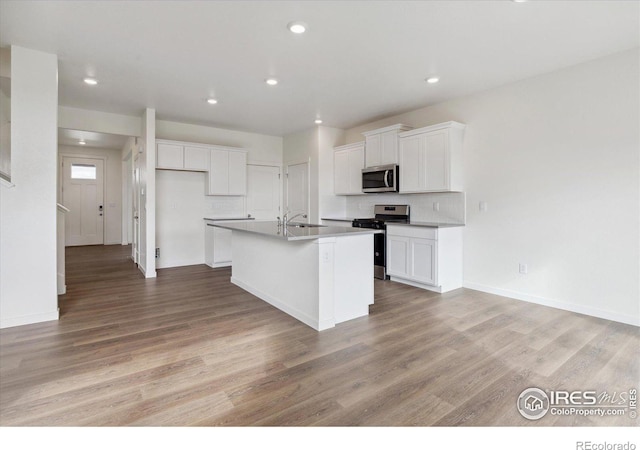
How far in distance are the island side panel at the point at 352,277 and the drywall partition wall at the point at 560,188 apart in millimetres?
1918

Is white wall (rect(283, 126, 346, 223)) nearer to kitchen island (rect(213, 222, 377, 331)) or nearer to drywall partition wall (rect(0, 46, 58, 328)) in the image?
kitchen island (rect(213, 222, 377, 331))

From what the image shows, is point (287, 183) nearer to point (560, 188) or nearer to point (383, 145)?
point (383, 145)

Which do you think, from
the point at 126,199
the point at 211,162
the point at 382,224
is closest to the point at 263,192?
the point at 211,162

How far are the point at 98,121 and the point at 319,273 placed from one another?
15.5ft

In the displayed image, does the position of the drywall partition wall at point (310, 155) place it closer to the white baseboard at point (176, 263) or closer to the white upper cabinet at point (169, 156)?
the white upper cabinet at point (169, 156)

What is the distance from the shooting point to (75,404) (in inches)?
75.2

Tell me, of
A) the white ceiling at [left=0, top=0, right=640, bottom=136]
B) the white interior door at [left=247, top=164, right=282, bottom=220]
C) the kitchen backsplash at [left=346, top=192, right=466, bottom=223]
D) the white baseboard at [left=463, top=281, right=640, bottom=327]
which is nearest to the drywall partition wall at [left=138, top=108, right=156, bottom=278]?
the white ceiling at [left=0, top=0, right=640, bottom=136]

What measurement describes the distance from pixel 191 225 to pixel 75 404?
4.72 meters

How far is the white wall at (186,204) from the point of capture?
239 inches

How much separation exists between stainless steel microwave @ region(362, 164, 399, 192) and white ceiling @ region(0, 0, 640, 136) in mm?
1102

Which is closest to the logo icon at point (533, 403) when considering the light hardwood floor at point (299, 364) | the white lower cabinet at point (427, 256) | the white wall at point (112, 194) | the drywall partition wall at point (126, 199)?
the light hardwood floor at point (299, 364)

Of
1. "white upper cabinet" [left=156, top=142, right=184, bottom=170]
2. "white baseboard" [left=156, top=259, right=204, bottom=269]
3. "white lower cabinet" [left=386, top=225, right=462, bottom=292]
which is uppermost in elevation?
"white upper cabinet" [left=156, top=142, right=184, bottom=170]

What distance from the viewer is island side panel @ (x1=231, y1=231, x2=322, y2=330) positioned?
316cm

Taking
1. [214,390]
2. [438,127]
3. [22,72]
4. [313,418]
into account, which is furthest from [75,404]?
[438,127]
